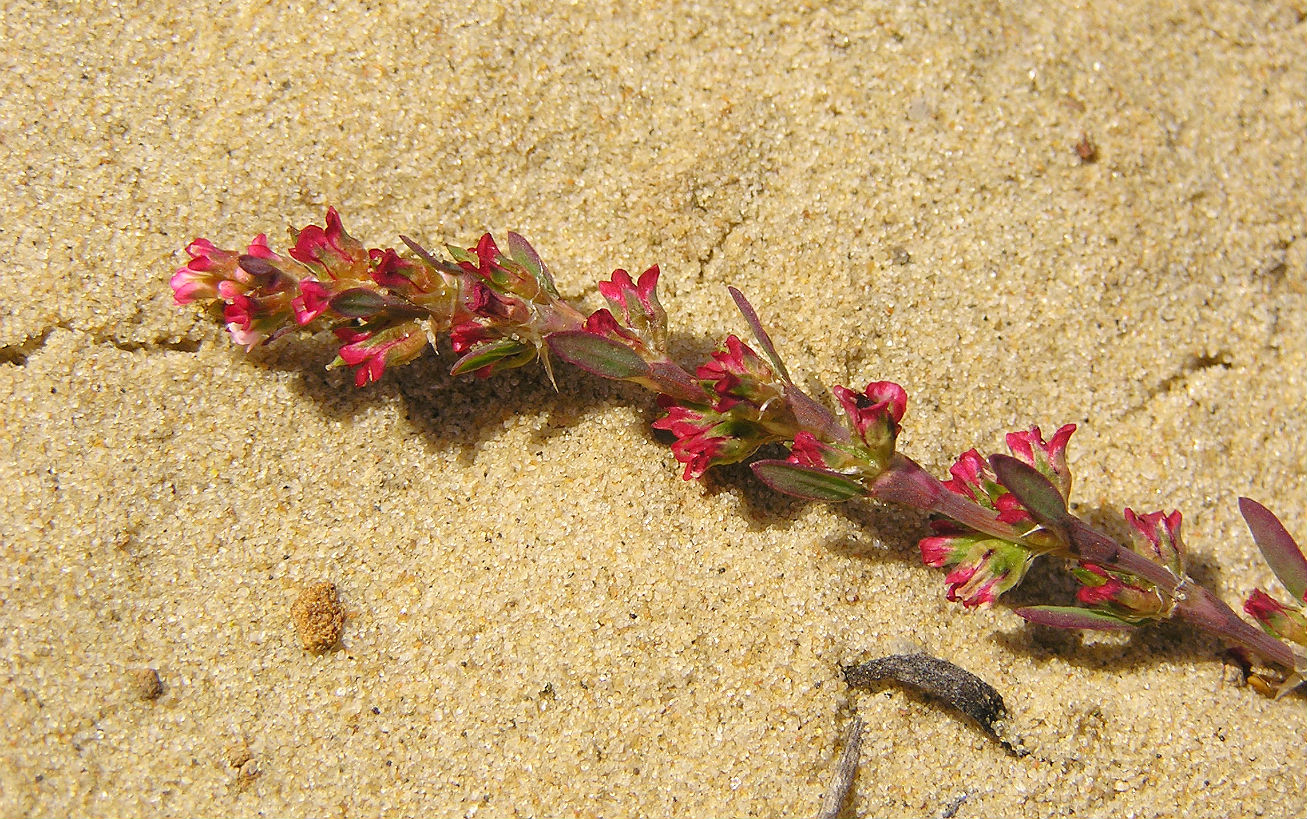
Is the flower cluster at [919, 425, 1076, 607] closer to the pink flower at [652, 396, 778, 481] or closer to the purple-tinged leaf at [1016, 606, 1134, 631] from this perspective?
the purple-tinged leaf at [1016, 606, 1134, 631]

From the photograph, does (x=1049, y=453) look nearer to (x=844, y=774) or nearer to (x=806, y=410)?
(x=806, y=410)

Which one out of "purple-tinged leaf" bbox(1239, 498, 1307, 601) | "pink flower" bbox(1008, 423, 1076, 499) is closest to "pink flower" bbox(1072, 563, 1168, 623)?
"pink flower" bbox(1008, 423, 1076, 499)

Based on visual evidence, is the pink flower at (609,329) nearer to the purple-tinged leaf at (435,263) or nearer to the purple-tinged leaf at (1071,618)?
the purple-tinged leaf at (435,263)

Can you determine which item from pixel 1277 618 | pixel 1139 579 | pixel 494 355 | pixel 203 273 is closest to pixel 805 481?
pixel 494 355

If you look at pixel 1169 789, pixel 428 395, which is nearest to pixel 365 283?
pixel 428 395

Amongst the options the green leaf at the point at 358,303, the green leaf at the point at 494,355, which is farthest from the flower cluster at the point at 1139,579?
the green leaf at the point at 358,303

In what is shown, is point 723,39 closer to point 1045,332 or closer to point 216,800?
point 1045,332
